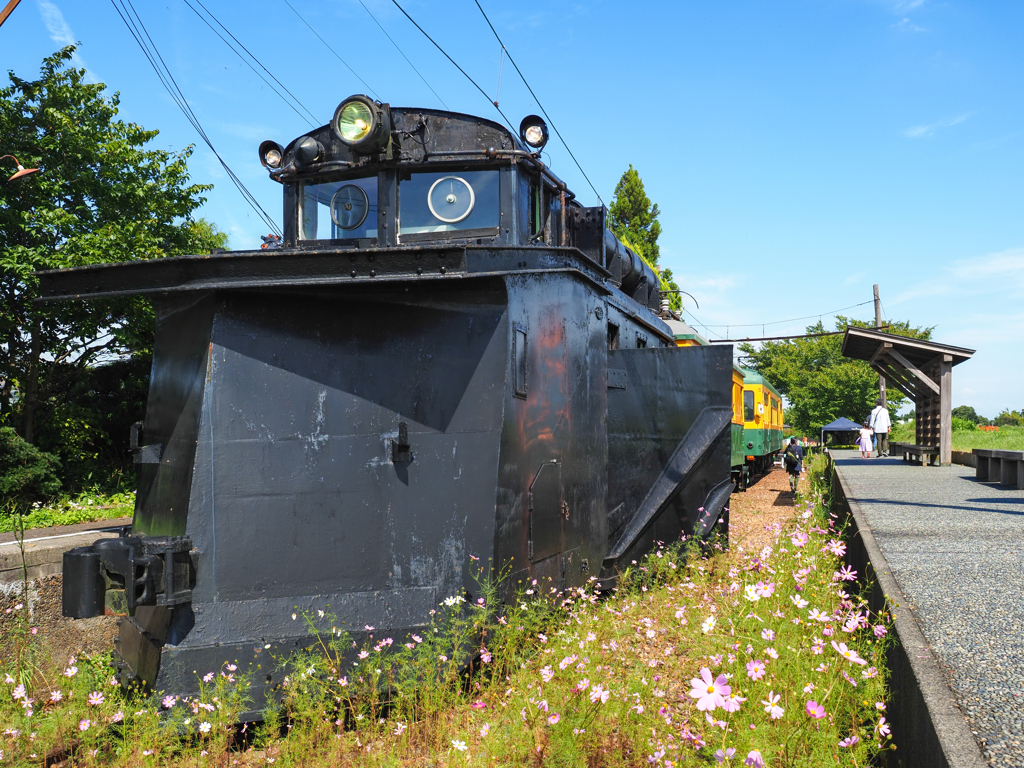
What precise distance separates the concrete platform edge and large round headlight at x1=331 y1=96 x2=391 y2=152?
423cm

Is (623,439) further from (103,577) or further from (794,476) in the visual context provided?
(794,476)

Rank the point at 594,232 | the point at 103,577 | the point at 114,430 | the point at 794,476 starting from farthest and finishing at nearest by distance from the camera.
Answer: the point at 794,476 → the point at 114,430 → the point at 594,232 → the point at 103,577

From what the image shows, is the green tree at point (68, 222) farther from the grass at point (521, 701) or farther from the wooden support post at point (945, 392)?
the wooden support post at point (945, 392)

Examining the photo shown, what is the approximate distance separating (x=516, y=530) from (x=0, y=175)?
443 inches

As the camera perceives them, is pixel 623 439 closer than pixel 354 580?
No

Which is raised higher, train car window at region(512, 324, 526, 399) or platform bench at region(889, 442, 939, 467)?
train car window at region(512, 324, 526, 399)

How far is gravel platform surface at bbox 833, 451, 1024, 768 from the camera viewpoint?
295cm

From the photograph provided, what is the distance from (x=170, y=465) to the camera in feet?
15.8

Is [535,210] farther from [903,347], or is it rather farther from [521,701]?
[903,347]

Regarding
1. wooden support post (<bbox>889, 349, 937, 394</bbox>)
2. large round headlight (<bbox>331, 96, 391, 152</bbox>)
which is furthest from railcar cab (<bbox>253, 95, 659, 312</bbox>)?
wooden support post (<bbox>889, 349, 937, 394</bbox>)

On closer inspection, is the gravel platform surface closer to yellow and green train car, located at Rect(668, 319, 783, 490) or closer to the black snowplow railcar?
the black snowplow railcar

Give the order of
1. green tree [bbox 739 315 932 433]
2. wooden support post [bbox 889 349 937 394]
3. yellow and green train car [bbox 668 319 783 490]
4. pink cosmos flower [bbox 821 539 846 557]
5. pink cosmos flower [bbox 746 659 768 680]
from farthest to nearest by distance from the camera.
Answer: green tree [bbox 739 315 932 433]
yellow and green train car [bbox 668 319 783 490]
wooden support post [bbox 889 349 937 394]
pink cosmos flower [bbox 821 539 846 557]
pink cosmos flower [bbox 746 659 768 680]

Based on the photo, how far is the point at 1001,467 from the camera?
40.3 feet

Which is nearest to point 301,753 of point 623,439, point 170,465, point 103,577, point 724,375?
point 103,577
